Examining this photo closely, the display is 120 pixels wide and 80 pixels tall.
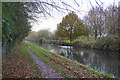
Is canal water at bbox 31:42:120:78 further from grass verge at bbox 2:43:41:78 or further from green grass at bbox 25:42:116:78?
grass verge at bbox 2:43:41:78

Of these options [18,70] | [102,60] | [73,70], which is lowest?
[102,60]

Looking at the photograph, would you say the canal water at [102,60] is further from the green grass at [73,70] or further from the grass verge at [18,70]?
the grass verge at [18,70]

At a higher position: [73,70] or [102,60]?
[73,70]

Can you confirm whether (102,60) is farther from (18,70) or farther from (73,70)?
(18,70)

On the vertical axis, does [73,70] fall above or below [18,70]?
below

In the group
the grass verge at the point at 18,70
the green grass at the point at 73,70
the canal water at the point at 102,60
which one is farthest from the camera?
the canal water at the point at 102,60

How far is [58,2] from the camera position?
1.80m

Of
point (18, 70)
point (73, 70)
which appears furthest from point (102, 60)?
point (18, 70)

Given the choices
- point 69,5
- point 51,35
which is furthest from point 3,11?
point 51,35

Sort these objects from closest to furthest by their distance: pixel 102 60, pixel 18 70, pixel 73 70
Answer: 1. pixel 18 70
2. pixel 73 70
3. pixel 102 60

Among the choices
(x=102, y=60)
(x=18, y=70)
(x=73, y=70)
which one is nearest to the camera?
(x=18, y=70)

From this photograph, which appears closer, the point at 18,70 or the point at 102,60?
the point at 18,70

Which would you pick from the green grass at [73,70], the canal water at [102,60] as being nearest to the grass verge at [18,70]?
the green grass at [73,70]

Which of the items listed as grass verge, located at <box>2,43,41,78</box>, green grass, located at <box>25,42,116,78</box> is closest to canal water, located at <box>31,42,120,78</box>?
green grass, located at <box>25,42,116,78</box>
